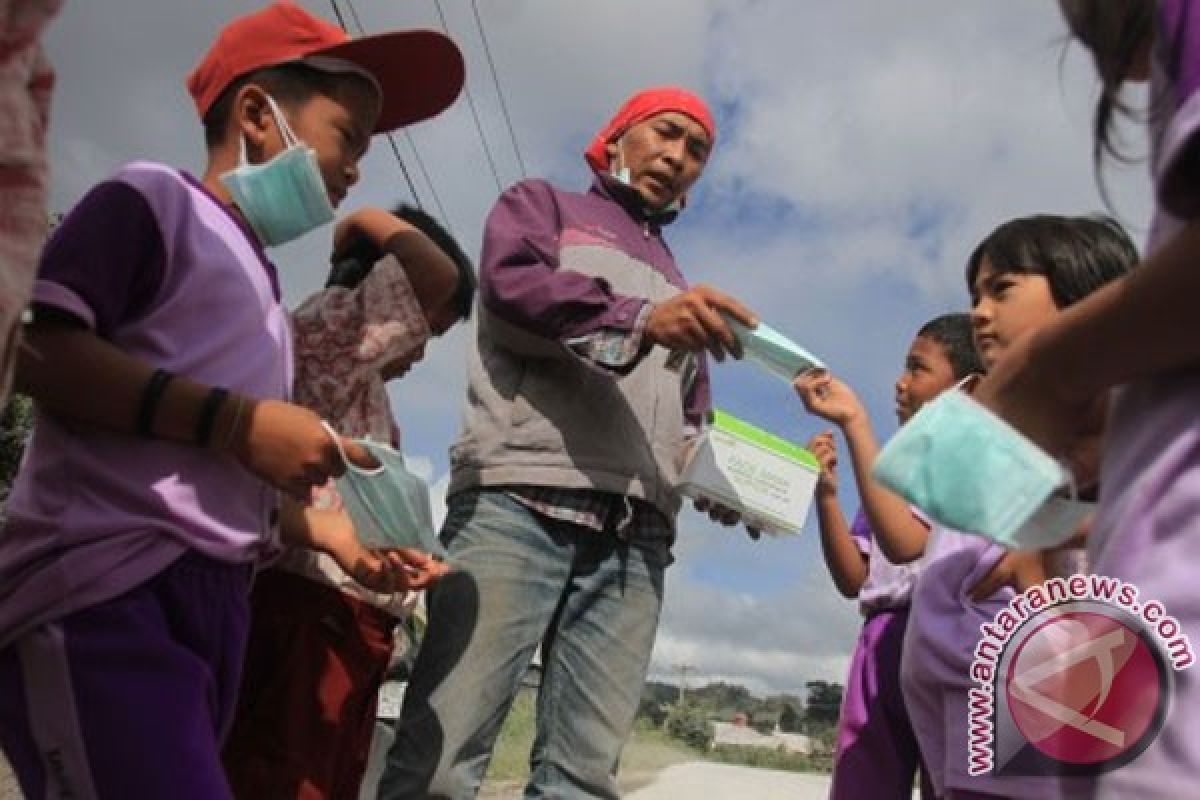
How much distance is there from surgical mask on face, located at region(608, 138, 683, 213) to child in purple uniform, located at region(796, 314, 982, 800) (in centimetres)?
70

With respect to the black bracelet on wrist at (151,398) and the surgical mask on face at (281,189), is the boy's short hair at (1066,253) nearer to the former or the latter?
the surgical mask on face at (281,189)

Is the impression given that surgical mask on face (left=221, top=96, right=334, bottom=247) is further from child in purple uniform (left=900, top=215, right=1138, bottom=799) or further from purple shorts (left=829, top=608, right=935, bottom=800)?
purple shorts (left=829, top=608, right=935, bottom=800)

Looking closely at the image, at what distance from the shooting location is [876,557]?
313 cm

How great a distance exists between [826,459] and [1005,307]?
1.04 metres

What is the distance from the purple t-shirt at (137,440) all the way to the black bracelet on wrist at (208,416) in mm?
67

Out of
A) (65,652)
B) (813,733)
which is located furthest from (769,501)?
(813,733)

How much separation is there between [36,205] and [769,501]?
192cm

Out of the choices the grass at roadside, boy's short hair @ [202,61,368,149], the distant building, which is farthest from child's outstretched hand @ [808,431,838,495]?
the distant building

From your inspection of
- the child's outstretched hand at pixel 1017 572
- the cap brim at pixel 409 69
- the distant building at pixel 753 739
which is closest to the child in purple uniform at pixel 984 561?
the child's outstretched hand at pixel 1017 572

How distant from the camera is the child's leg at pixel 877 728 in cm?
284

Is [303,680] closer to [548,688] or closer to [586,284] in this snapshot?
[548,688]

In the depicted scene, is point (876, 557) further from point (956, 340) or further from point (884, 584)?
point (956, 340)

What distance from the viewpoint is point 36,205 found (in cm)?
97

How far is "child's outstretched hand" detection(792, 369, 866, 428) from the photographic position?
255cm
